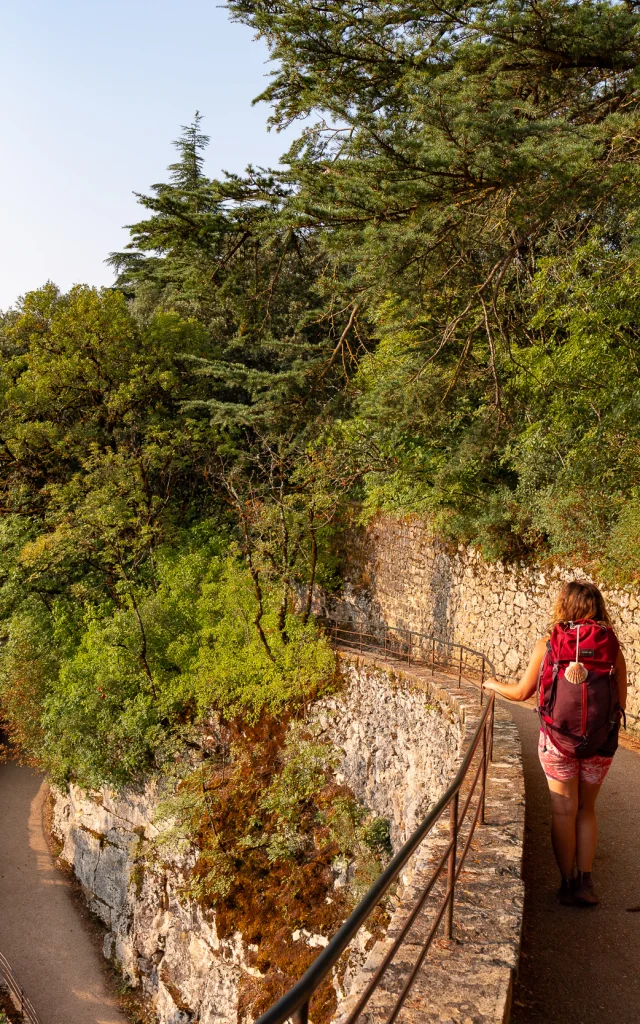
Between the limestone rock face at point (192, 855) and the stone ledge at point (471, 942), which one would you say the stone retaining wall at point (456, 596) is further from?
the stone ledge at point (471, 942)

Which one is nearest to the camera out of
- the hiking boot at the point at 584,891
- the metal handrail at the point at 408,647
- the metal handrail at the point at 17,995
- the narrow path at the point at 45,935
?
the hiking boot at the point at 584,891

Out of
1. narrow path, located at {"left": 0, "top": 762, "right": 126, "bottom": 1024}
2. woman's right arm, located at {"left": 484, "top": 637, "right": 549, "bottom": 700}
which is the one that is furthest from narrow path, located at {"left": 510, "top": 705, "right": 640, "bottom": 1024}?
narrow path, located at {"left": 0, "top": 762, "right": 126, "bottom": 1024}

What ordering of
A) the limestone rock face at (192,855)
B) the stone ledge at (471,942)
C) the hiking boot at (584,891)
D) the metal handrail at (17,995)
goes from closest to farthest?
the stone ledge at (471,942) < the hiking boot at (584,891) < the limestone rock face at (192,855) < the metal handrail at (17,995)

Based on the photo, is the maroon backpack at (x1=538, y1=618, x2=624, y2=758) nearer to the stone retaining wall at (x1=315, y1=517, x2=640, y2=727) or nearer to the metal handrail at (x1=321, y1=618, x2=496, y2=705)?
the stone retaining wall at (x1=315, y1=517, x2=640, y2=727)

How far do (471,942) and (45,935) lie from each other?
664 inches

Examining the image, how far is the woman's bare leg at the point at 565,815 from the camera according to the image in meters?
3.94

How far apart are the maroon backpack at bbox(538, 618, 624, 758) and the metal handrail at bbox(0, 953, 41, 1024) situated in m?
15.7

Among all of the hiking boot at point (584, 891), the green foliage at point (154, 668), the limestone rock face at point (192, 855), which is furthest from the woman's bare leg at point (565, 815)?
the green foliage at point (154, 668)

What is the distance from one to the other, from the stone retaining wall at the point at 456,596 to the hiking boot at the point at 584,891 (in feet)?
19.1

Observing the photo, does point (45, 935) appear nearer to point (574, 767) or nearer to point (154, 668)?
point (154, 668)

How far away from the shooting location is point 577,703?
3.71 m

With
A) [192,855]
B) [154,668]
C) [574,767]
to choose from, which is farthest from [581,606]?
[154,668]

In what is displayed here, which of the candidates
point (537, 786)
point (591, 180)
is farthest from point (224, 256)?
point (537, 786)

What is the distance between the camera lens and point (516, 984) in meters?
3.47
